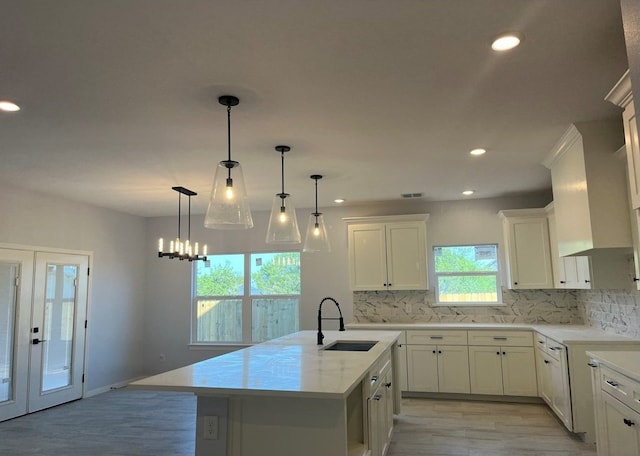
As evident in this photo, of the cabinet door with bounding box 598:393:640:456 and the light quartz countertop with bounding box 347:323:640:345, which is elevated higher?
the light quartz countertop with bounding box 347:323:640:345

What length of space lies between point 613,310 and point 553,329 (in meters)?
0.66

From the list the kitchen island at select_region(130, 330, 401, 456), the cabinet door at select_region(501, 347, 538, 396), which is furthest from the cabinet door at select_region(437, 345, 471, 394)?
the kitchen island at select_region(130, 330, 401, 456)

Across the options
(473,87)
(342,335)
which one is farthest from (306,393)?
(342,335)

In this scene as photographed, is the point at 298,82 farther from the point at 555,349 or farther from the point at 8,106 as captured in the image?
the point at 555,349

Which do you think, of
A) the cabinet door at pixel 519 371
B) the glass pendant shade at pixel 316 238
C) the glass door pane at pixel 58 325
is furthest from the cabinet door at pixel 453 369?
the glass door pane at pixel 58 325

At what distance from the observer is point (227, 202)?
2645 mm

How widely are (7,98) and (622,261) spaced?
16.0 feet

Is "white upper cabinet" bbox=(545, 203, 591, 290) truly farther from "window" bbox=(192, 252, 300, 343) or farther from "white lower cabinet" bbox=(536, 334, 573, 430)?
"window" bbox=(192, 252, 300, 343)

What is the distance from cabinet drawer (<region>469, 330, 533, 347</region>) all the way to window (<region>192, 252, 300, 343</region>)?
8.30 feet

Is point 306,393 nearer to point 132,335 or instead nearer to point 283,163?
point 283,163

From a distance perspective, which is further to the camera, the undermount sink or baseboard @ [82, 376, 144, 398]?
baseboard @ [82, 376, 144, 398]

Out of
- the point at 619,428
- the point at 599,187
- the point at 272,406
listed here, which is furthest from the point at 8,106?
the point at 619,428

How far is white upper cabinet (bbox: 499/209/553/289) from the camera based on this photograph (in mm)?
5574

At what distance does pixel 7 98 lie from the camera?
108 inches
